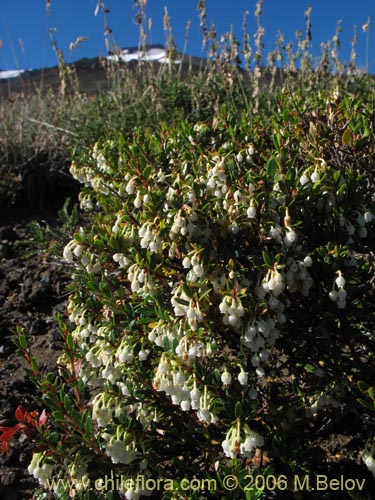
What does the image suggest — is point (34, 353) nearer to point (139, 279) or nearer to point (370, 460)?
point (139, 279)

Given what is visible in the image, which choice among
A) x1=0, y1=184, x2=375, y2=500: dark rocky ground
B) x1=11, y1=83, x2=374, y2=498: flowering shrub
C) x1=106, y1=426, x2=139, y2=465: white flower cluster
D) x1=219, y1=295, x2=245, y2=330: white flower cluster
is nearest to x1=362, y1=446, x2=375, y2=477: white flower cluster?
x1=0, y1=184, x2=375, y2=500: dark rocky ground

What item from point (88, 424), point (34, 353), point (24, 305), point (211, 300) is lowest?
point (34, 353)

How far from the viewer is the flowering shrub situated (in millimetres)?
1742

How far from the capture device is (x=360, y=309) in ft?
6.61

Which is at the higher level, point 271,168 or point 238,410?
point 271,168

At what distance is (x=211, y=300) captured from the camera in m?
1.84

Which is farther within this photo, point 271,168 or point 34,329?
point 34,329

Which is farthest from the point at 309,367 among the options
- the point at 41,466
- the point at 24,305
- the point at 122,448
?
the point at 24,305

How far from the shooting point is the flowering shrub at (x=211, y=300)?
1742 mm

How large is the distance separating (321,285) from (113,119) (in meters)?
4.13

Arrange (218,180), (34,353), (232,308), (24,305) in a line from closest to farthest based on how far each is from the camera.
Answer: (232,308)
(218,180)
(34,353)
(24,305)

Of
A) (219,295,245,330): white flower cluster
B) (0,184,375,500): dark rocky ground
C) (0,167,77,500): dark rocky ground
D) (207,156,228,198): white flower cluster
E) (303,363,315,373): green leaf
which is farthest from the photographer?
(0,167,77,500): dark rocky ground

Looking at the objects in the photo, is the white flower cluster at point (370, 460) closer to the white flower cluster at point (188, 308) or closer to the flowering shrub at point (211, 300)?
the flowering shrub at point (211, 300)

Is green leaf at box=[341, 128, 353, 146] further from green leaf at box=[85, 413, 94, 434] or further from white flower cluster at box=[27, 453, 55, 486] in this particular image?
white flower cluster at box=[27, 453, 55, 486]
